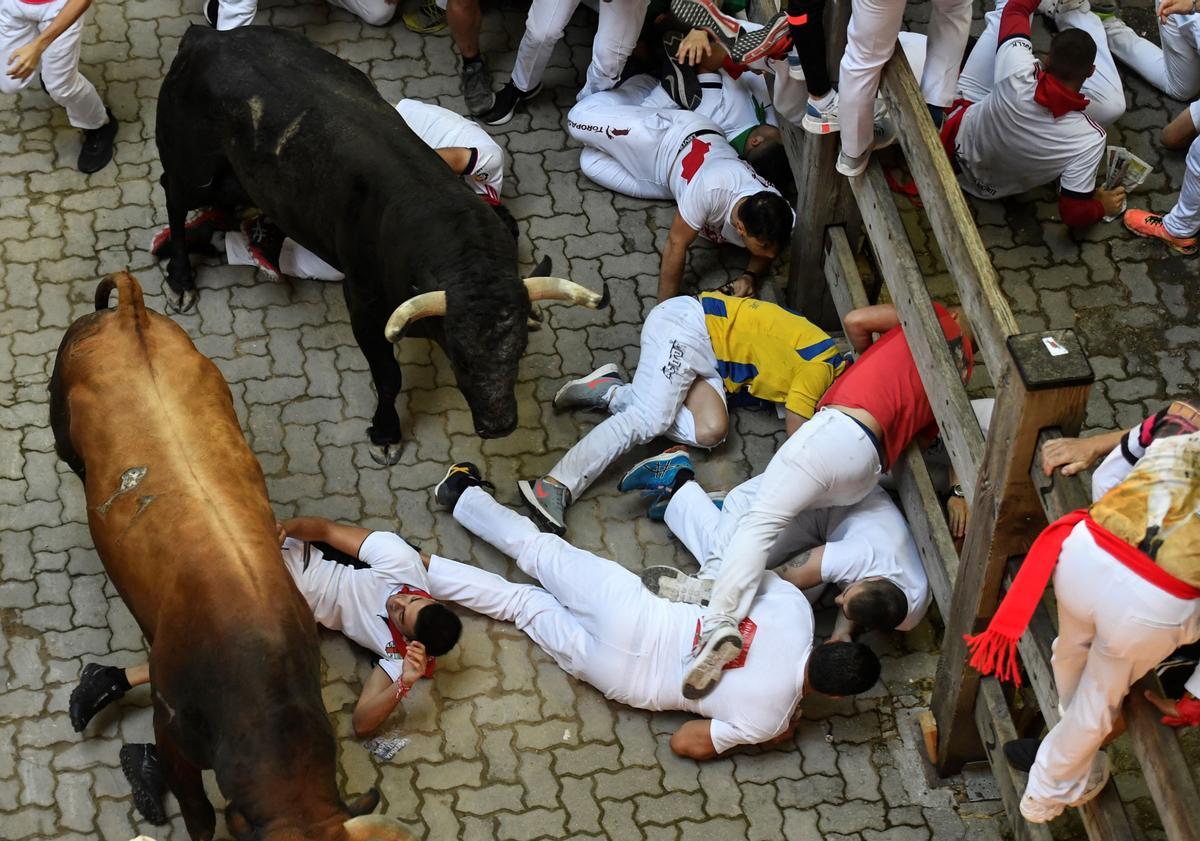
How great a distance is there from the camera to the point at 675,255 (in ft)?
24.4

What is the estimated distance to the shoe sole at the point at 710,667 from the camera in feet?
19.4

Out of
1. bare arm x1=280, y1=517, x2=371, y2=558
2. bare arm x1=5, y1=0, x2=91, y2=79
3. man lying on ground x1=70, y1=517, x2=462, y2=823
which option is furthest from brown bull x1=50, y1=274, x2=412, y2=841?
bare arm x1=5, y1=0, x2=91, y2=79

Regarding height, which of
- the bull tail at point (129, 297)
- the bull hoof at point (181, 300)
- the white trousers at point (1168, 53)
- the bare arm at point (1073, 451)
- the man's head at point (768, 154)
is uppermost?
the bare arm at point (1073, 451)

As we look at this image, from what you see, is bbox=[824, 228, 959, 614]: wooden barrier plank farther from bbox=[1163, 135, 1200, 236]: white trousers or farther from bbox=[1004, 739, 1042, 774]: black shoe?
bbox=[1163, 135, 1200, 236]: white trousers

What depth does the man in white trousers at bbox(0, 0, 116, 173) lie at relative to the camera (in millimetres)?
7594

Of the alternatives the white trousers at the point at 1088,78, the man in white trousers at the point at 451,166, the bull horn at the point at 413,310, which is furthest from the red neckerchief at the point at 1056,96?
the bull horn at the point at 413,310

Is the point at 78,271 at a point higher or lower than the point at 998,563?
lower

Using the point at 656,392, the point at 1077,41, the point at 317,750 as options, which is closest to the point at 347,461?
the point at 656,392

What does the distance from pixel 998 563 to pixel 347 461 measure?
3.26m

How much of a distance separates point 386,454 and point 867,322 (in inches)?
93.4

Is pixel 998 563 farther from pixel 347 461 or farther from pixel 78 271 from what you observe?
pixel 78 271

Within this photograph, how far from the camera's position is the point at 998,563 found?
520 cm

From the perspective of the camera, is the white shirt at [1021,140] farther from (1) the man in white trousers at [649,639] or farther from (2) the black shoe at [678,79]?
(1) the man in white trousers at [649,639]

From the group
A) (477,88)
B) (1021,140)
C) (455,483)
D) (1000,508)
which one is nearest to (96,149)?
(477,88)
